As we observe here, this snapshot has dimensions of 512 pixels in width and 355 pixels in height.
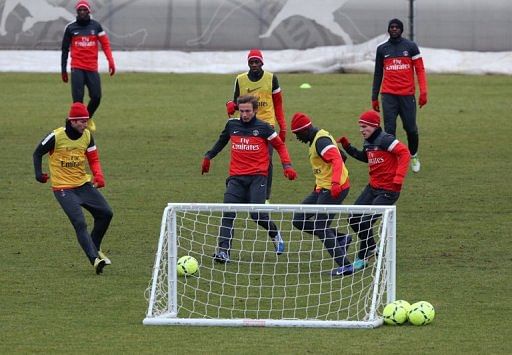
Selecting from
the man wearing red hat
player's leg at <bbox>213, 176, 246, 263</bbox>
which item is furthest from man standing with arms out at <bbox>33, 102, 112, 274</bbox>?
the man wearing red hat

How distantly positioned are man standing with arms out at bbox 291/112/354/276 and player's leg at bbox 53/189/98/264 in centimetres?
228

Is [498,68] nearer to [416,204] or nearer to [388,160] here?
[416,204]

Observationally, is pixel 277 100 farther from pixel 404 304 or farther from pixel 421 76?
pixel 404 304

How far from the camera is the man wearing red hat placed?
1366 centimetres

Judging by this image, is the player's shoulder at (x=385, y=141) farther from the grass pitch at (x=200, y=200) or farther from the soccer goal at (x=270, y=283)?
the grass pitch at (x=200, y=200)

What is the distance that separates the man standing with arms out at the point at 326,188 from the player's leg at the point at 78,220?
89.7 inches

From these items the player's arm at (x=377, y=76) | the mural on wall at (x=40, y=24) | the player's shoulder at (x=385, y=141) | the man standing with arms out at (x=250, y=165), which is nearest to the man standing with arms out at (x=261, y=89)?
the man standing with arms out at (x=250, y=165)

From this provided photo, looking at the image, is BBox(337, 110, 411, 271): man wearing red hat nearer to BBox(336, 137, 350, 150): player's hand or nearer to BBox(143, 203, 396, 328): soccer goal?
BBox(336, 137, 350, 150): player's hand

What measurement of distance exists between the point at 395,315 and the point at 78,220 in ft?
13.3

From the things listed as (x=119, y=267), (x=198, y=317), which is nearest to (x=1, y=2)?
(x=119, y=267)

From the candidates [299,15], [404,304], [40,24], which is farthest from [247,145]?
[40,24]

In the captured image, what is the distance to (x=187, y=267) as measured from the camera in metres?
13.5

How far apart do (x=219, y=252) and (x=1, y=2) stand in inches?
977

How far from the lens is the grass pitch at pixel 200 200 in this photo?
36.1 ft
